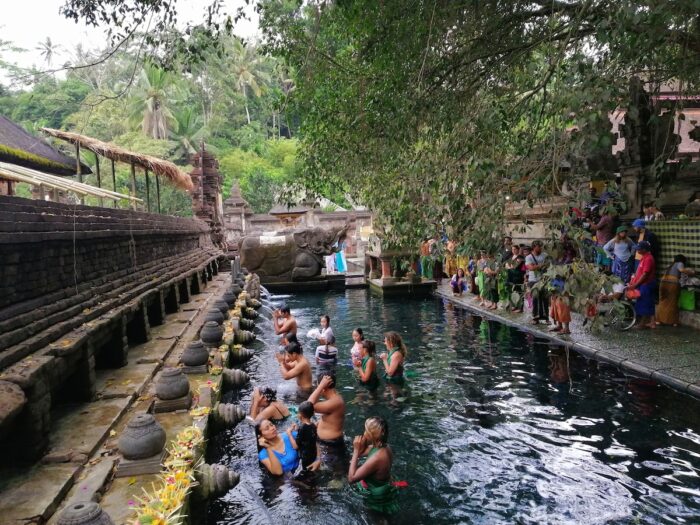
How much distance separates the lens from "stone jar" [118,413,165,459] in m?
4.65

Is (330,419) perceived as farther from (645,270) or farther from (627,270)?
(627,270)

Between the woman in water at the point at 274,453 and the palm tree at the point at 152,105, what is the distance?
39115 millimetres

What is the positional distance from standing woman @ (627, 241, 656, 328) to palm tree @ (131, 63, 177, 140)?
123ft

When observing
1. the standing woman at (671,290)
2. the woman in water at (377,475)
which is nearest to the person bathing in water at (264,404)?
the woman in water at (377,475)

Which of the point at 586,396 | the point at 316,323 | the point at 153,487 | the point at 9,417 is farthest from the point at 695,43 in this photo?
the point at 316,323

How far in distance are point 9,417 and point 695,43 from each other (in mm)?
8409

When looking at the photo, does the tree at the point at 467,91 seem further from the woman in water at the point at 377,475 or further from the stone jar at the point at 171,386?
the stone jar at the point at 171,386

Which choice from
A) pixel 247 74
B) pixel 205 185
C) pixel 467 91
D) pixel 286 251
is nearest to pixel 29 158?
pixel 205 185

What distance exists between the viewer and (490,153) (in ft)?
23.4

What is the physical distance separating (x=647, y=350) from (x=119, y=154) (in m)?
14.8

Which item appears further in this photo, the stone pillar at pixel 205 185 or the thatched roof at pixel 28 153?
the stone pillar at pixel 205 185

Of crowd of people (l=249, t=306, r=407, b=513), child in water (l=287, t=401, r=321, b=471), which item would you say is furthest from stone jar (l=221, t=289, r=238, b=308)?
child in water (l=287, t=401, r=321, b=471)

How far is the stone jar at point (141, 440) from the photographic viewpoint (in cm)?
465

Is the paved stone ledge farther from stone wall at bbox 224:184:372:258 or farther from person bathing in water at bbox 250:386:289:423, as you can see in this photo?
stone wall at bbox 224:184:372:258
